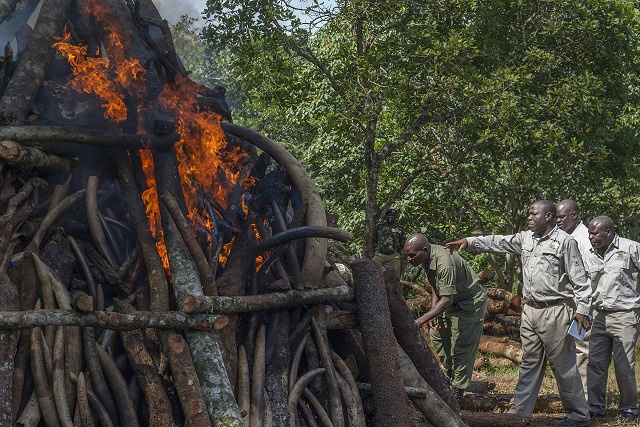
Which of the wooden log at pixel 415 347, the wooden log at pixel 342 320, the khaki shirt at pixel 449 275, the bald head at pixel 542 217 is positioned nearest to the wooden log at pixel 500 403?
the khaki shirt at pixel 449 275

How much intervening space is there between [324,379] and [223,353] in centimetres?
100

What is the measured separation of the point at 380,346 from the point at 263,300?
1.07m

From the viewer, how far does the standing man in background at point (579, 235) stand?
10.9 metres

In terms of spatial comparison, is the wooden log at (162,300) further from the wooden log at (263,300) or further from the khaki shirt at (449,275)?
the khaki shirt at (449,275)

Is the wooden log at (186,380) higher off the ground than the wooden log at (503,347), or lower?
lower

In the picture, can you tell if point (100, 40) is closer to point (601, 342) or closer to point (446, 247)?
point (446, 247)

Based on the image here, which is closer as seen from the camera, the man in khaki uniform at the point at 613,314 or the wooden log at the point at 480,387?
the man in khaki uniform at the point at 613,314

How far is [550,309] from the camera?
948 centimetres

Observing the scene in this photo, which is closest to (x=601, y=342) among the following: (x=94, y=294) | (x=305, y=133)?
(x=94, y=294)

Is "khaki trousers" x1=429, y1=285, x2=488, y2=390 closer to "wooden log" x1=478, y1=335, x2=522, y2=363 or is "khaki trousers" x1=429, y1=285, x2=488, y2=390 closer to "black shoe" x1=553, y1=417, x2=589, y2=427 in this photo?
"black shoe" x1=553, y1=417, x2=589, y2=427

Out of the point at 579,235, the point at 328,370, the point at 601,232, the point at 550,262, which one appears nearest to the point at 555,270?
the point at 550,262

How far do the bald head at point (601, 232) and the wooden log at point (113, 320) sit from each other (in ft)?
19.6

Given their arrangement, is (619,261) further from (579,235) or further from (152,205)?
(152,205)

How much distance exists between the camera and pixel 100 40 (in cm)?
758
